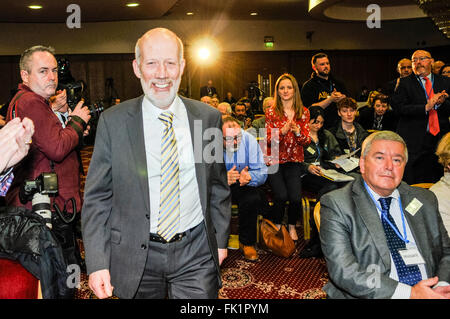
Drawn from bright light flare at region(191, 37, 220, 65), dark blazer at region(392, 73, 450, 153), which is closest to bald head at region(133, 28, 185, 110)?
dark blazer at region(392, 73, 450, 153)

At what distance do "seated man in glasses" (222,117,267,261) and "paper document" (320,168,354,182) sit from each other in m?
0.66

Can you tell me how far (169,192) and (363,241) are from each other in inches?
35.9

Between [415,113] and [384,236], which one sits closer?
[384,236]

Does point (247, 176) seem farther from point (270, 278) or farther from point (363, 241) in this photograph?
point (363, 241)

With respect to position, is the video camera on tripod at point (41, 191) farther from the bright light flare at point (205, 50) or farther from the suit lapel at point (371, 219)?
the bright light flare at point (205, 50)

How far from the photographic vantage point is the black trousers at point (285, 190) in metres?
4.30

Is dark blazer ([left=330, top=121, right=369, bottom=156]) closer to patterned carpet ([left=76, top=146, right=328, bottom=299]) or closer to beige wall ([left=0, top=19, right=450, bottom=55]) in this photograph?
patterned carpet ([left=76, top=146, right=328, bottom=299])

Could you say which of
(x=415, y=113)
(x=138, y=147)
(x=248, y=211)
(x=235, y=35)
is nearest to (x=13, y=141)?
(x=138, y=147)

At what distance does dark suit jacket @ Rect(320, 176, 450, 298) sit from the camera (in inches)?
73.5

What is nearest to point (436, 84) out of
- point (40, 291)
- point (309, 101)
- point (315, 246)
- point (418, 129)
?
point (418, 129)

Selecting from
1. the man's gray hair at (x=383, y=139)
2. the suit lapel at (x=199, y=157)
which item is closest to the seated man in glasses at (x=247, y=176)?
the man's gray hair at (x=383, y=139)

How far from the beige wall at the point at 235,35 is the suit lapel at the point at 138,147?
1270 cm

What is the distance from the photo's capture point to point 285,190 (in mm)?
4316
